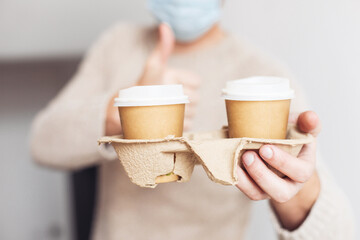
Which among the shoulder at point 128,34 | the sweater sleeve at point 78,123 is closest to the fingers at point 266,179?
the sweater sleeve at point 78,123

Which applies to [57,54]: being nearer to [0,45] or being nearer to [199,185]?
[0,45]

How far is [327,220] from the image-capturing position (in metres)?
0.80

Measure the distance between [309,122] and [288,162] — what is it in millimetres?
96

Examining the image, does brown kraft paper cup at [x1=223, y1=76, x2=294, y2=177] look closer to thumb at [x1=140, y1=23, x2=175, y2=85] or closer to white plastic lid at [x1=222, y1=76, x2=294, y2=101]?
white plastic lid at [x1=222, y1=76, x2=294, y2=101]

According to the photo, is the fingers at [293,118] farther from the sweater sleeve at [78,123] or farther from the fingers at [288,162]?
the sweater sleeve at [78,123]

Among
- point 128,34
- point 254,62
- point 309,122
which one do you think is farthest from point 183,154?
point 128,34

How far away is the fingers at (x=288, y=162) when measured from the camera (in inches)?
22.3

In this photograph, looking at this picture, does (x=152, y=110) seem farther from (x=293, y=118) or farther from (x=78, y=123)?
(x=78, y=123)

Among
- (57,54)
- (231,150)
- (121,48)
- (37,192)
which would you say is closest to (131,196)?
(121,48)

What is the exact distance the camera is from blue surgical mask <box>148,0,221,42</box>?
3.60 ft

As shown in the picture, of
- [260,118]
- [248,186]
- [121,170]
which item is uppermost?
[260,118]

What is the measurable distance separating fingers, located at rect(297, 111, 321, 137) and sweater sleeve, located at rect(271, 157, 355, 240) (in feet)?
0.73

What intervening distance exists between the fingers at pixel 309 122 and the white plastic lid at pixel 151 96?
0.21 m

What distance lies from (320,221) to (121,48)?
75cm
